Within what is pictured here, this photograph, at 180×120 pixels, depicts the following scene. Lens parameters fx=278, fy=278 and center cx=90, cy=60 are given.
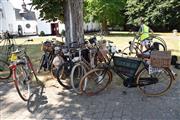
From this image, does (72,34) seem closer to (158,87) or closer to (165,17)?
(158,87)

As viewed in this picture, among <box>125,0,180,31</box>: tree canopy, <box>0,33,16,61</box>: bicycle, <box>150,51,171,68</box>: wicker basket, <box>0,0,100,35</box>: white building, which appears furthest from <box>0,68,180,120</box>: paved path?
<box>0,0,100,35</box>: white building

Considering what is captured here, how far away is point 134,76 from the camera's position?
5.80 m

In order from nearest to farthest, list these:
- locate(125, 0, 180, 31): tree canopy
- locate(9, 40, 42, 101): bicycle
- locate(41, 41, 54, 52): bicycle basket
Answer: locate(9, 40, 42, 101): bicycle < locate(41, 41, 54, 52): bicycle basket < locate(125, 0, 180, 31): tree canopy

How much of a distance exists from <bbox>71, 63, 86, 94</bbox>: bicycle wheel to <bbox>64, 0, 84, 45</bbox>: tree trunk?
1608 mm

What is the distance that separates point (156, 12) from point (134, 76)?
84.5 feet

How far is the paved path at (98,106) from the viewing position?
4.84m

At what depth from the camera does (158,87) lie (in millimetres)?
6168

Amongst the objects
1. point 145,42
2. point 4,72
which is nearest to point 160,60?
point 4,72

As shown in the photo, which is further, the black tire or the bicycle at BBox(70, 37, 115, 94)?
the bicycle at BBox(70, 37, 115, 94)

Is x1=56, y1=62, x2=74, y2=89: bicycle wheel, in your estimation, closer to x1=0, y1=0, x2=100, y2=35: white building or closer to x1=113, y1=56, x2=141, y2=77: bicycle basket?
x1=113, y1=56, x2=141, y2=77: bicycle basket

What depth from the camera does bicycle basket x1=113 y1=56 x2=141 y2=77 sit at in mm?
5793

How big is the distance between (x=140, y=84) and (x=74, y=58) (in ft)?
5.30

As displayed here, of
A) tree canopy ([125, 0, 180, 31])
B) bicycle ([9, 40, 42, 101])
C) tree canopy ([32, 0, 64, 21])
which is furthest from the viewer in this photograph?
tree canopy ([125, 0, 180, 31])

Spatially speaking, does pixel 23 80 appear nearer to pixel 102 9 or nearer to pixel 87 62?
pixel 87 62
